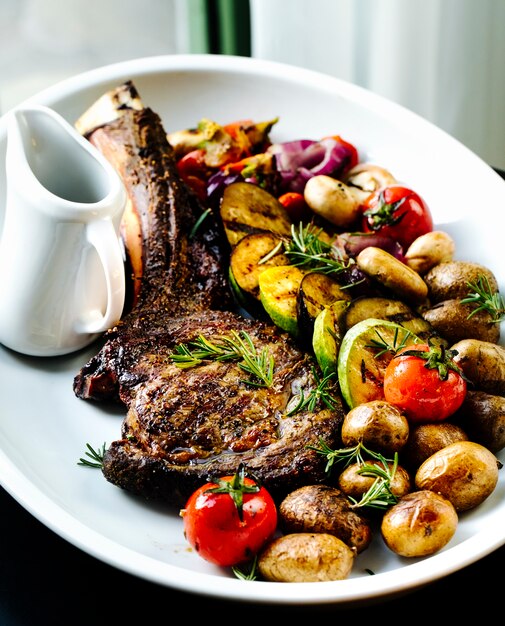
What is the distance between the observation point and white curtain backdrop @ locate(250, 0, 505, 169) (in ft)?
11.4

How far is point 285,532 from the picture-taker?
1.66 meters

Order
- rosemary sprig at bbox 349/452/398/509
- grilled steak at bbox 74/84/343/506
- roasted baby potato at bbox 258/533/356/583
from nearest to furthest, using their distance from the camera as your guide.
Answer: roasted baby potato at bbox 258/533/356/583
rosemary sprig at bbox 349/452/398/509
grilled steak at bbox 74/84/343/506

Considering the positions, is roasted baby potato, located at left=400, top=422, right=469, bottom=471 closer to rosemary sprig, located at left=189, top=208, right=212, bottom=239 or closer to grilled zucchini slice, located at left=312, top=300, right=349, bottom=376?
grilled zucchini slice, located at left=312, top=300, right=349, bottom=376

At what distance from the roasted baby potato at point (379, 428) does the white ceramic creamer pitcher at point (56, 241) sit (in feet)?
2.12

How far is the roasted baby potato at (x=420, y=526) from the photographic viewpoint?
156 cm

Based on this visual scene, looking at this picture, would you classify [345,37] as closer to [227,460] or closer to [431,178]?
[431,178]

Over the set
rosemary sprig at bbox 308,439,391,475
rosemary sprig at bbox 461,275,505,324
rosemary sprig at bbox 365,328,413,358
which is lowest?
rosemary sprig at bbox 308,439,391,475

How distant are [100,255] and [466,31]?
7.15 ft

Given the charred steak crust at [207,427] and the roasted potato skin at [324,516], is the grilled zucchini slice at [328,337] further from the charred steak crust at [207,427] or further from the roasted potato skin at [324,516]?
the roasted potato skin at [324,516]

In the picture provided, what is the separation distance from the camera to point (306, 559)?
1516 millimetres

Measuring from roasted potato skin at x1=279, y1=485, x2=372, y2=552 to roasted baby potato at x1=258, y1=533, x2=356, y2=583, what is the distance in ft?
0.09

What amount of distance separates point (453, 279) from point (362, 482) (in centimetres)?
69

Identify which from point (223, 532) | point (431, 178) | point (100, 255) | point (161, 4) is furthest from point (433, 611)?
point (161, 4)

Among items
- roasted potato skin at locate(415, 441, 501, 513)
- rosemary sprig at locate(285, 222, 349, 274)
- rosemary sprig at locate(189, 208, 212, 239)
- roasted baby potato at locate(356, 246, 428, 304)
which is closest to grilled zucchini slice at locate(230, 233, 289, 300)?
rosemary sprig at locate(285, 222, 349, 274)
